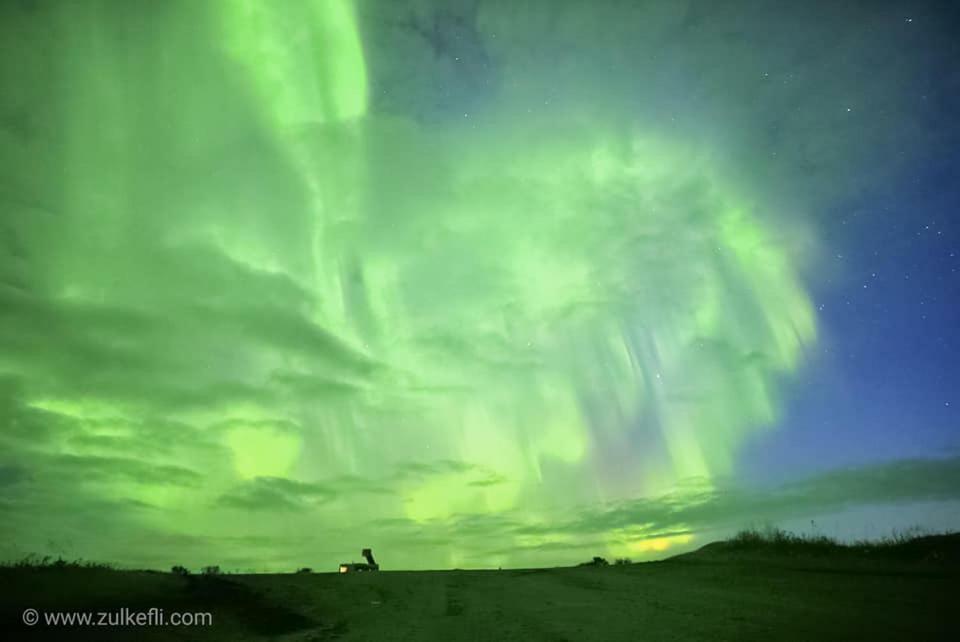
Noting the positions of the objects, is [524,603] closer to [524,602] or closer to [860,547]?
[524,602]

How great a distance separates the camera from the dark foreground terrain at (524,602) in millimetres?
11102

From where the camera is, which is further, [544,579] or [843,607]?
[544,579]

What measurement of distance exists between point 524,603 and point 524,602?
17 centimetres

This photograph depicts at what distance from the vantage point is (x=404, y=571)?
21297 mm

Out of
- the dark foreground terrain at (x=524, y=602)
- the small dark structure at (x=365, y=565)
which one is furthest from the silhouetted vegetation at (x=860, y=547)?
the small dark structure at (x=365, y=565)

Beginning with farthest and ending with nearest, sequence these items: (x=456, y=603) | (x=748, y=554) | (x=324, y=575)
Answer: (x=748, y=554), (x=324, y=575), (x=456, y=603)

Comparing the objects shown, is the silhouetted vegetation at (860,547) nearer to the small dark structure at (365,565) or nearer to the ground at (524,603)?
the ground at (524,603)

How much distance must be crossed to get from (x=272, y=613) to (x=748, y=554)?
2206cm

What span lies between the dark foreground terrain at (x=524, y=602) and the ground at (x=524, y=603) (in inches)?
1.6

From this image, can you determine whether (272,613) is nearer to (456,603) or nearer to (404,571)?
(456,603)

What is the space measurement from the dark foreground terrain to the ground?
0.04 metres

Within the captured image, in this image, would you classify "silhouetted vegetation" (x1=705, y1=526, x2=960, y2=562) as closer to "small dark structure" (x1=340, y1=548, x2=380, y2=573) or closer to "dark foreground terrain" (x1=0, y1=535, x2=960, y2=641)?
"dark foreground terrain" (x1=0, y1=535, x2=960, y2=641)

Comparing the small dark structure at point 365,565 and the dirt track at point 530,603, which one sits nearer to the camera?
the dirt track at point 530,603

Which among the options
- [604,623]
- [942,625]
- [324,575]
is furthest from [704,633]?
[324,575]
